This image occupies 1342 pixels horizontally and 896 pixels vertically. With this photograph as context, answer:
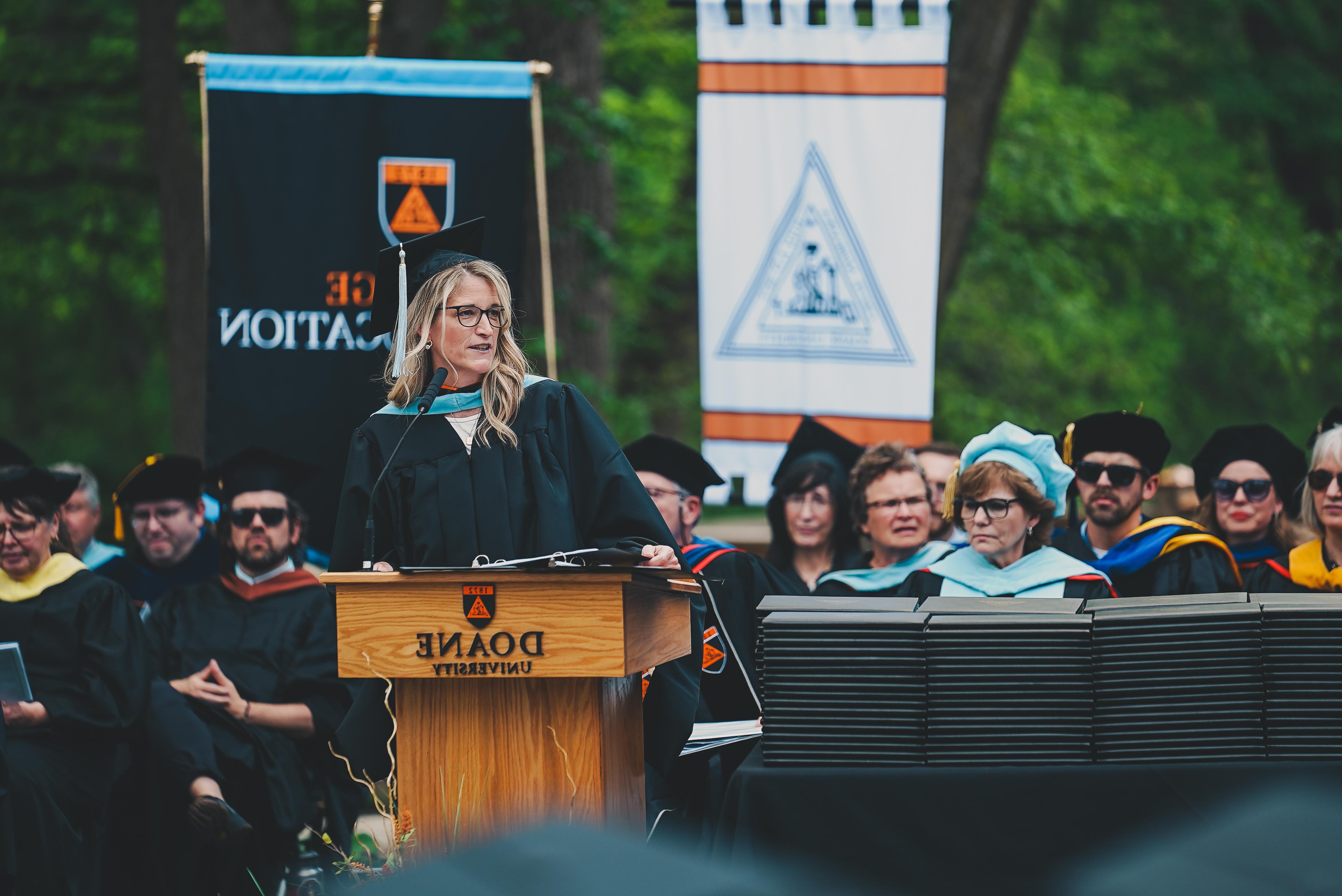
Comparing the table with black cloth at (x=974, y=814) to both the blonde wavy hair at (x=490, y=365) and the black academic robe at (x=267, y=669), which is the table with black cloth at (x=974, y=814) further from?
the black academic robe at (x=267, y=669)

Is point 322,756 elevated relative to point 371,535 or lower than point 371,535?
lower

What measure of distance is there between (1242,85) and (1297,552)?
10562 mm

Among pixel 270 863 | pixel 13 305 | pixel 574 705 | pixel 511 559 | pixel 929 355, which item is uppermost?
pixel 13 305

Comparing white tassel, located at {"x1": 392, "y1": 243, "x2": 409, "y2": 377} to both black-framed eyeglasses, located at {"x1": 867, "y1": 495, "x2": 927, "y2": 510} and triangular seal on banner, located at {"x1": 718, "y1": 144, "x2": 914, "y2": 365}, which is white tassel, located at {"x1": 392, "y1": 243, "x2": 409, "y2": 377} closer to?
black-framed eyeglasses, located at {"x1": 867, "y1": 495, "x2": 927, "y2": 510}

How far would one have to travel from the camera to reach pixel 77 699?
17.1 feet

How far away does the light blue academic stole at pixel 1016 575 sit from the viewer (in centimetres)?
438

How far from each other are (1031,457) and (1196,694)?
1.22 metres

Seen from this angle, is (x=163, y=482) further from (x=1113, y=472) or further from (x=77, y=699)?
(x=1113, y=472)

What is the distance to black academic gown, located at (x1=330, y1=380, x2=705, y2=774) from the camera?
376 cm

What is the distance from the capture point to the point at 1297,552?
16.1ft

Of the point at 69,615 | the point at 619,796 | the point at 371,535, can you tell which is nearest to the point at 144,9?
the point at 69,615

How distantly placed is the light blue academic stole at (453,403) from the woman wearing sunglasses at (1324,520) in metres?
2.62

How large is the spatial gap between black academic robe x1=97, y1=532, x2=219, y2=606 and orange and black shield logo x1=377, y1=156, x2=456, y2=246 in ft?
5.68

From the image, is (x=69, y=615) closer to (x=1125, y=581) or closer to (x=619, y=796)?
(x=619, y=796)
